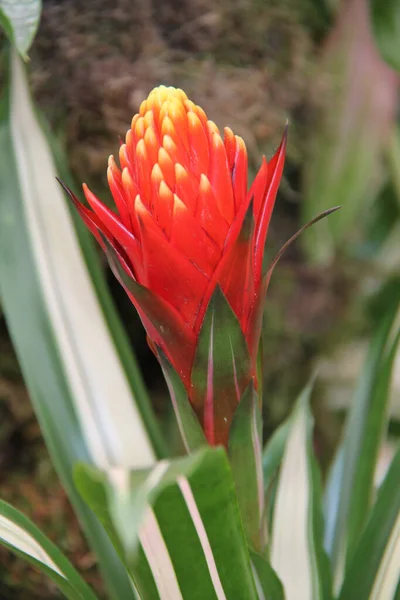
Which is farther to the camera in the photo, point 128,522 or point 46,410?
point 46,410

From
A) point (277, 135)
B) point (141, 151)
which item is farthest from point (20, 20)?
point (277, 135)

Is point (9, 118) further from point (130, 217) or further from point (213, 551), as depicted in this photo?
point (213, 551)

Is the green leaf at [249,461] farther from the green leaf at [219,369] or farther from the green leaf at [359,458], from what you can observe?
the green leaf at [359,458]

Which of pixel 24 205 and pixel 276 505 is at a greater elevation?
pixel 24 205

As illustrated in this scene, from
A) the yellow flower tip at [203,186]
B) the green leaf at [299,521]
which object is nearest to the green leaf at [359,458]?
the green leaf at [299,521]

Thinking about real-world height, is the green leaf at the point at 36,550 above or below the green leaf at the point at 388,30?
below

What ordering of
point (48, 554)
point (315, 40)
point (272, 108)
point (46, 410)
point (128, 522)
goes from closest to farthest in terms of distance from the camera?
1. point (128, 522)
2. point (48, 554)
3. point (46, 410)
4. point (272, 108)
5. point (315, 40)

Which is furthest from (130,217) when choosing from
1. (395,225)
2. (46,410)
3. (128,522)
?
(395,225)

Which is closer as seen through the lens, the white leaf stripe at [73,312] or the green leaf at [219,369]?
the green leaf at [219,369]
